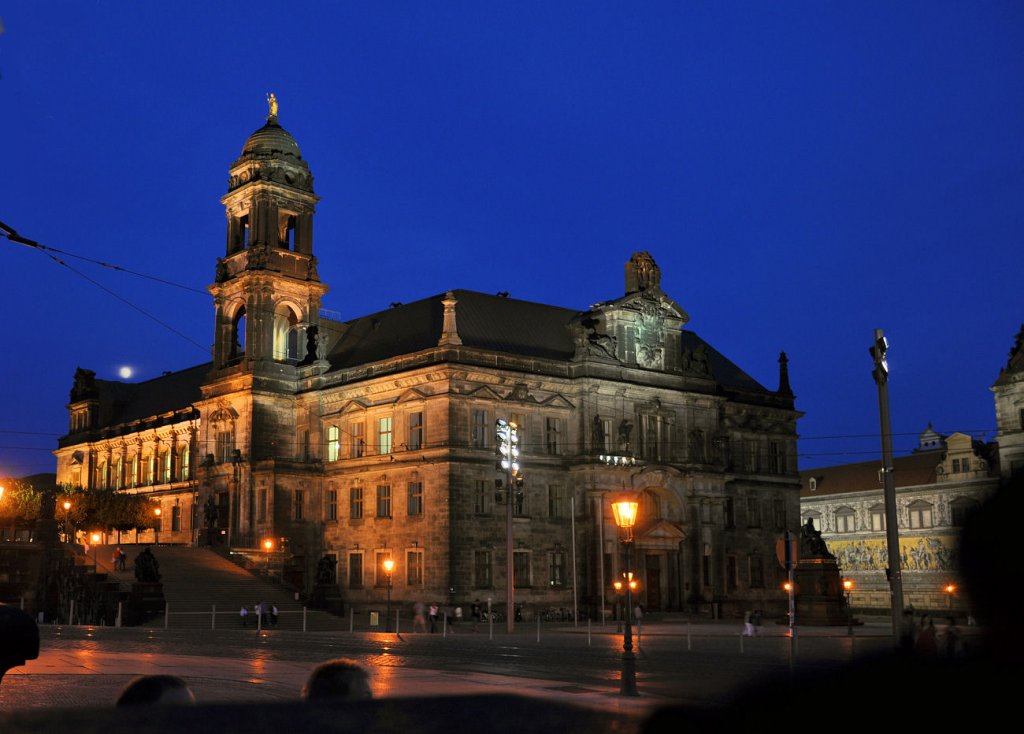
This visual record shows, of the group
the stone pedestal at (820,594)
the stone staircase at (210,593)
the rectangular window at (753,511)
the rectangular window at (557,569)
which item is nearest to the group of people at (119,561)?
the stone staircase at (210,593)

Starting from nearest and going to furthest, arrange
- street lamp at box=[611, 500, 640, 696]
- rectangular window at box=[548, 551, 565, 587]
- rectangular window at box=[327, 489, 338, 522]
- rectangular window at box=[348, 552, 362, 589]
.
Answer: street lamp at box=[611, 500, 640, 696], rectangular window at box=[548, 551, 565, 587], rectangular window at box=[348, 552, 362, 589], rectangular window at box=[327, 489, 338, 522]

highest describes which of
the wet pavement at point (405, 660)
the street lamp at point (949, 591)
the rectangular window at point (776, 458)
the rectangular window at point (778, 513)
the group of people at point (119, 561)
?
the rectangular window at point (776, 458)

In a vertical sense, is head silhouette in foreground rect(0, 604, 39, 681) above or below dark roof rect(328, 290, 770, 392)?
below

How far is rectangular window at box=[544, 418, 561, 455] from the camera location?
207 ft

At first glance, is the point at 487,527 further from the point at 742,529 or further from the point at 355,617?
the point at 742,529

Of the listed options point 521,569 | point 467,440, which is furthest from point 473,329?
point 521,569

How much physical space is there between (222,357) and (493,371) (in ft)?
68.5

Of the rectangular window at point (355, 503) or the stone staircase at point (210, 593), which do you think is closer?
the stone staircase at point (210, 593)

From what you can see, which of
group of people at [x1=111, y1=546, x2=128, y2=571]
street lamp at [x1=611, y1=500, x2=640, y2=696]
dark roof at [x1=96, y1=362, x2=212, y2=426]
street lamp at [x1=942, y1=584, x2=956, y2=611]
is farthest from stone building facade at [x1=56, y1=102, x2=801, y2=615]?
street lamp at [x1=942, y1=584, x2=956, y2=611]

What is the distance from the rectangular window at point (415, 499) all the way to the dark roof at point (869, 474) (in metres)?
43.4

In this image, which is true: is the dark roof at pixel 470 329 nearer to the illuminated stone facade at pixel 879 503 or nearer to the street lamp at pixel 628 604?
the illuminated stone facade at pixel 879 503

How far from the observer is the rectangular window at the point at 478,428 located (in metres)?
60.2

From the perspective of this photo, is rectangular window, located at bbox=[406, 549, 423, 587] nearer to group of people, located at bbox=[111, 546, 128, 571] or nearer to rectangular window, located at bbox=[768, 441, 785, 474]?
group of people, located at bbox=[111, 546, 128, 571]

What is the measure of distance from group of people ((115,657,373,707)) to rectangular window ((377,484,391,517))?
194ft
